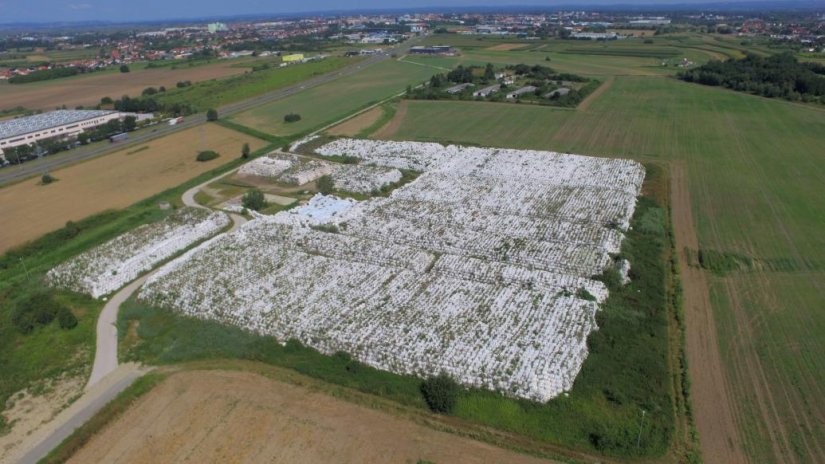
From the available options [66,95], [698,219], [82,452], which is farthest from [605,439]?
[66,95]

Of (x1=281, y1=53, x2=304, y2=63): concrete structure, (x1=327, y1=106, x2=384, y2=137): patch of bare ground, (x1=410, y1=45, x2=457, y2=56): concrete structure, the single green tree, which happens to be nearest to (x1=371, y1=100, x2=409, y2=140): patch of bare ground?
(x1=327, y1=106, x2=384, y2=137): patch of bare ground

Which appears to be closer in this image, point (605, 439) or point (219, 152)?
point (605, 439)

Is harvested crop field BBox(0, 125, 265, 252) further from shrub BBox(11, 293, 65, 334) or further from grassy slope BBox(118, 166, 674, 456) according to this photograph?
grassy slope BBox(118, 166, 674, 456)

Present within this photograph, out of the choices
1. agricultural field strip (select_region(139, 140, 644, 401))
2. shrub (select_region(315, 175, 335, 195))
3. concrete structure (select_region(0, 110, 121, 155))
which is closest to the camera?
agricultural field strip (select_region(139, 140, 644, 401))

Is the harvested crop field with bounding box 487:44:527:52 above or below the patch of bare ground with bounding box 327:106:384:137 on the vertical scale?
above

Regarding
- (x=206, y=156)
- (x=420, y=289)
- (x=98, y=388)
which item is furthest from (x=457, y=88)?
(x=98, y=388)

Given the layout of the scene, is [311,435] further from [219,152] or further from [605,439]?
[219,152]
